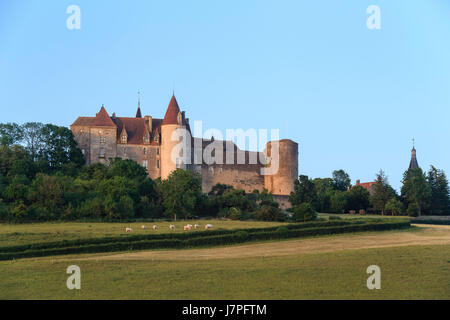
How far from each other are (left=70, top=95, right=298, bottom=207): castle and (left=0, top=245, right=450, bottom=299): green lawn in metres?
36.9

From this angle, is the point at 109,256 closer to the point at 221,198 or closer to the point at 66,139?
the point at 221,198

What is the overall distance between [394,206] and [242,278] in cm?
4434

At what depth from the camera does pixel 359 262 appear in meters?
23.0

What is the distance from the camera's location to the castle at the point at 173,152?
61.9 m

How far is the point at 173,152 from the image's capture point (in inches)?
2442

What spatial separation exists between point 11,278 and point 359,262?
43.2ft

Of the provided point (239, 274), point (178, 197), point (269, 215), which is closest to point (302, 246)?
point (239, 274)

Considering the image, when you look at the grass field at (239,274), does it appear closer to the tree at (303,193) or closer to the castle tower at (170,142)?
the tree at (303,193)

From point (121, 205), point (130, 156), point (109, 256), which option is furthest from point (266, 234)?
point (130, 156)

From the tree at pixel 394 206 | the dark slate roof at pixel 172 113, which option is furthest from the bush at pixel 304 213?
the dark slate roof at pixel 172 113

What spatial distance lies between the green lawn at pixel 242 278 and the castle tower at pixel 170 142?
3632cm

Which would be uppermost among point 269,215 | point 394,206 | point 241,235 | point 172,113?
point 172,113

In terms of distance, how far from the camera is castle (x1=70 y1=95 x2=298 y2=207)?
61938mm

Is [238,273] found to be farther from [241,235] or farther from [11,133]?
[11,133]
